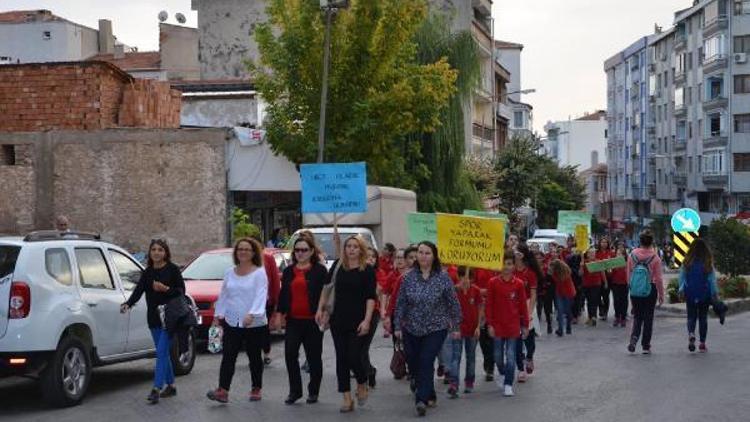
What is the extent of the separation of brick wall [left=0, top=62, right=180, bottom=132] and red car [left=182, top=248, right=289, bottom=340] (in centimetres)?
1391

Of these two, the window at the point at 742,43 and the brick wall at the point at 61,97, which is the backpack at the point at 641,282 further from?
the window at the point at 742,43

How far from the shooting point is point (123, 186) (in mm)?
33125

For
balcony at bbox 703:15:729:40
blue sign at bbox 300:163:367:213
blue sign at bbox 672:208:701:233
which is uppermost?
balcony at bbox 703:15:729:40

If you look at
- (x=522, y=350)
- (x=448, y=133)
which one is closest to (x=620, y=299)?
(x=522, y=350)

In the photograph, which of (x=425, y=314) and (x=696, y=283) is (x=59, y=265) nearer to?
(x=425, y=314)

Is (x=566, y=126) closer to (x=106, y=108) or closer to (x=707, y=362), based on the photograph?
(x=106, y=108)

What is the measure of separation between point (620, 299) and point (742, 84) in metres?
61.4

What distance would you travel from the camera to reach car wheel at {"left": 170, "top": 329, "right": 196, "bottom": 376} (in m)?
14.5

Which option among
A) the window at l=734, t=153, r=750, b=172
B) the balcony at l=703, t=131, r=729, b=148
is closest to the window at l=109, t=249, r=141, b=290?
the window at l=734, t=153, r=750, b=172

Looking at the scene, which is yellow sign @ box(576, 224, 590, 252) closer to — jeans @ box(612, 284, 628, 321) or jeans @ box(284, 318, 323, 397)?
jeans @ box(612, 284, 628, 321)

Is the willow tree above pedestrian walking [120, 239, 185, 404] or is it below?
above

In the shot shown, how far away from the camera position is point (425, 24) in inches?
1726

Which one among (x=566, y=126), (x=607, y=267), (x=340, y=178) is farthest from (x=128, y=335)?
(x=566, y=126)

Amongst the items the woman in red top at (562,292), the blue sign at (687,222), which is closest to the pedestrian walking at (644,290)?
the woman in red top at (562,292)
